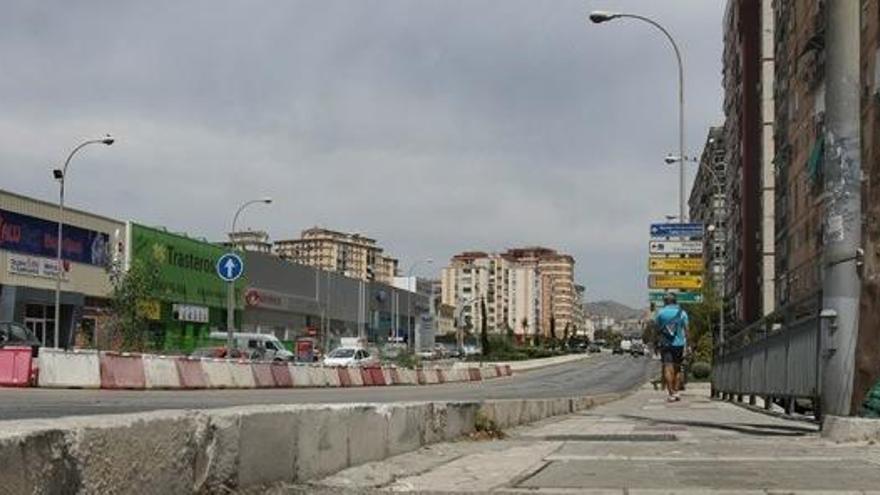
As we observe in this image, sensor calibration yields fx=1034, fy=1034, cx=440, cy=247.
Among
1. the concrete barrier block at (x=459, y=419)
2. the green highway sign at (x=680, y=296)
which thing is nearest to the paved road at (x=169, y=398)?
the concrete barrier block at (x=459, y=419)

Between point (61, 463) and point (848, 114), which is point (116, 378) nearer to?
point (848, 114)

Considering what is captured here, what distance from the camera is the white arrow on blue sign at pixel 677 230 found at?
3334cm

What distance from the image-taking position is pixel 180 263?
208 ft

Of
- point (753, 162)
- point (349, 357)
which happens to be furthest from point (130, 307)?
point (753, 162)

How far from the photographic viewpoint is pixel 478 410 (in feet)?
36.1

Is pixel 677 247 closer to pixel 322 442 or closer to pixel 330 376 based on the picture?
pixel 330 376

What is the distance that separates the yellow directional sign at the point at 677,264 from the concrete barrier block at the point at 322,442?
28.0 meters

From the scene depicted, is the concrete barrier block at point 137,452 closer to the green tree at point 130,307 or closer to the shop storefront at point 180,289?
the green tree at point 130,307

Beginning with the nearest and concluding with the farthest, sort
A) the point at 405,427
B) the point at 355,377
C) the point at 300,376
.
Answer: the point at 405,427, the point at 300,376, the point at 355,377

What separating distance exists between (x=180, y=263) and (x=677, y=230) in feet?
125

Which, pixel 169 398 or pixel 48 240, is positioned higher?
pixel 48 240

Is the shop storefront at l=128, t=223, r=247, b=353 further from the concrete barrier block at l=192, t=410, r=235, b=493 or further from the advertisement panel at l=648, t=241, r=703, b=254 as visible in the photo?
the concrete barrier block at l=192, t=410, r=235, b=493

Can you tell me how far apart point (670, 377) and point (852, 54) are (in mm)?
9376

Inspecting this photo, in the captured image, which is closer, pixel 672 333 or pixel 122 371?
pixel 672 333
